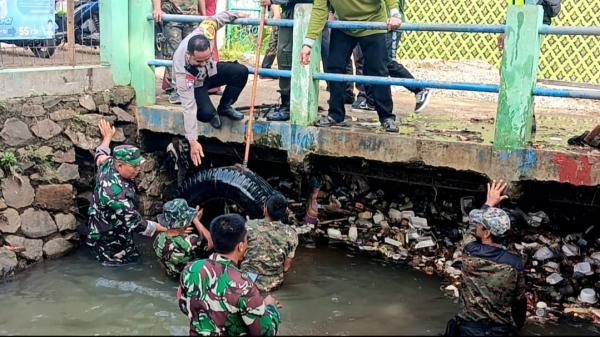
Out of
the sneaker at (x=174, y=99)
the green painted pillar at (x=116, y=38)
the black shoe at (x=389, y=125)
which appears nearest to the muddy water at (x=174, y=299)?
the black shoe at (x=389, y=125)

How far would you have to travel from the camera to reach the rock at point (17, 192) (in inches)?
272

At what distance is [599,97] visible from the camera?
5730mm

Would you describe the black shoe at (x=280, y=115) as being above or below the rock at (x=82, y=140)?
above

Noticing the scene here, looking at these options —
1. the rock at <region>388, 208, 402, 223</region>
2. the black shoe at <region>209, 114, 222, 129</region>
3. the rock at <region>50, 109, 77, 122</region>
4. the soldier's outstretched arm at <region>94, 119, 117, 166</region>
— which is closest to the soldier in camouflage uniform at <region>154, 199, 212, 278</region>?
the soldier's outstretched arm at <region>94, 119, 117, 166</region>

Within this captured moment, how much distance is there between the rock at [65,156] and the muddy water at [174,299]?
0.91 meters

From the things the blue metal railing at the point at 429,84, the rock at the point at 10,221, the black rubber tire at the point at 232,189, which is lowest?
the rock at the point at 10,221

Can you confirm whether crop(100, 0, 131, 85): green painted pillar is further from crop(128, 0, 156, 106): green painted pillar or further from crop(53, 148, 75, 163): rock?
crop(53, 148, 75, 163): rock

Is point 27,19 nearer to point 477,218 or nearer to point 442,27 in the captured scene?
point 442,27

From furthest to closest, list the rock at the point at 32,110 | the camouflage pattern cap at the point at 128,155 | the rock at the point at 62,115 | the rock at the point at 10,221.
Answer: the rock at the point at 62,115 < the rock at the point at 32,110 < the rock at the point at 10,221 < the camouflage pattern cap at the point at 128,155

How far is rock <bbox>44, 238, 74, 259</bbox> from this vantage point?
7.09 metres

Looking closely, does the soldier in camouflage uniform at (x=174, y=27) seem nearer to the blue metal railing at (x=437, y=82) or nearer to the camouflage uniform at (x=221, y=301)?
the blue metal railing at (x=437, y=82)

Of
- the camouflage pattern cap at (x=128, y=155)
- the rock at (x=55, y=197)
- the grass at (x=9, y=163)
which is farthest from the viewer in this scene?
the rock at (x=55, y=197)

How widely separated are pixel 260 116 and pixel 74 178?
1.92 metres

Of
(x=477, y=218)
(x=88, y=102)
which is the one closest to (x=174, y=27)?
(x=88, y=102)
